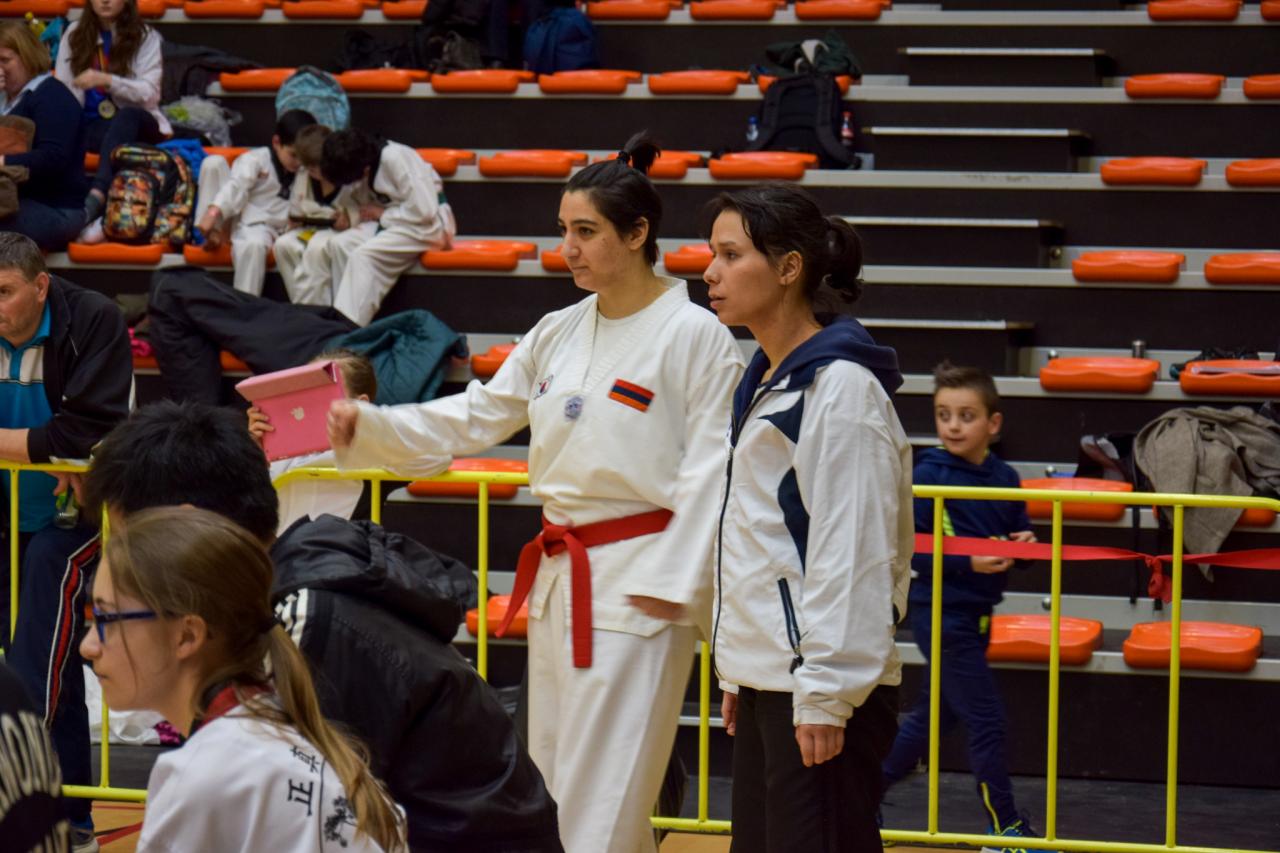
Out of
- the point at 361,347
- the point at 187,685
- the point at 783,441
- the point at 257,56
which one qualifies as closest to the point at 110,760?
the point at 361,347

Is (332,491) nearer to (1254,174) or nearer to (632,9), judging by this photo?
(1254,174)

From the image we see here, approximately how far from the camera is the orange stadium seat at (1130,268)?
6.59m

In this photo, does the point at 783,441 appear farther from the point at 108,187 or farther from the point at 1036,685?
the point at 108,187

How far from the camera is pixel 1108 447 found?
19.0 feet

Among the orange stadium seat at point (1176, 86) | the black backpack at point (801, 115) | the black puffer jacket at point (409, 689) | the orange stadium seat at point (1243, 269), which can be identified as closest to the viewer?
the black puffer jacket at point (409, 689)

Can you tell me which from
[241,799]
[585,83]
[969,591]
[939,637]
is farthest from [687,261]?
[241,799]

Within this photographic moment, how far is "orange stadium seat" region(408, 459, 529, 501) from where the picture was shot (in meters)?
5.80

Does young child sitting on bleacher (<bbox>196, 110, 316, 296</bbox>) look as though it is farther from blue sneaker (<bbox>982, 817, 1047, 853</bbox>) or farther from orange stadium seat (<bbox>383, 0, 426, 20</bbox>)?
blue sneaker (<bbox>982, 817, 1047, 853</bbox>)

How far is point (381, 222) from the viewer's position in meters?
7.09

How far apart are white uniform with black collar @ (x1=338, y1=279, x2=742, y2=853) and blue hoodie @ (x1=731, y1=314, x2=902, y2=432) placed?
50 cm

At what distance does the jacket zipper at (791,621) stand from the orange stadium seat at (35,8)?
732 cm

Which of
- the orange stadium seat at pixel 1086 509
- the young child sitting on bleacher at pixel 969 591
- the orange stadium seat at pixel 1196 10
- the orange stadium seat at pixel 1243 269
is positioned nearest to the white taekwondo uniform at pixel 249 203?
the orange stadium seat at pixel 1086 509

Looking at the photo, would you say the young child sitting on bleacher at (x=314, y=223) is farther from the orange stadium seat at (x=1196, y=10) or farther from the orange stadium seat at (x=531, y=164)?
the orange stadium seat at (x=1196, y=10)

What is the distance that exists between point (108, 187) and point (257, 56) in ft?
5.75
